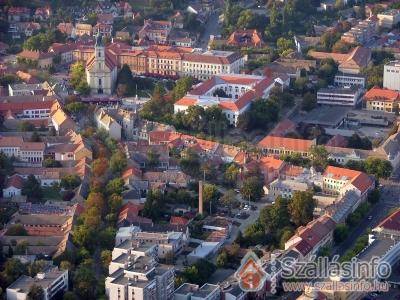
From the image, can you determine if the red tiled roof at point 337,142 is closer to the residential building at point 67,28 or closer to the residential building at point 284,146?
the residential building at point 284,146

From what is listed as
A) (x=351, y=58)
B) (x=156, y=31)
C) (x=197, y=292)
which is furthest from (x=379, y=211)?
(x=156, y=31)

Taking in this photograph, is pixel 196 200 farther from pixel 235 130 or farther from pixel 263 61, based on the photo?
pixel 263 61

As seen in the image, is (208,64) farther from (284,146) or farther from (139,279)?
(139,279)

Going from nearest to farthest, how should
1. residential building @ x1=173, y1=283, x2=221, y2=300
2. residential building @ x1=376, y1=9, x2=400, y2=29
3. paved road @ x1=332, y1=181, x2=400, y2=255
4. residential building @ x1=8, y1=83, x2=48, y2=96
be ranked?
residential building @ x1=173, y1=283, x2=221, y2=300, paved road @ x1=332, y1=181, x2=400, y2=255, residential building @ x1=8, y1=83, x2=48, y2=96, residential building @ x1=376, y1=9, x2=400, y2=29

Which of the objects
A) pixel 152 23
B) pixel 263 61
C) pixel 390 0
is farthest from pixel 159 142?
pixel 390 0

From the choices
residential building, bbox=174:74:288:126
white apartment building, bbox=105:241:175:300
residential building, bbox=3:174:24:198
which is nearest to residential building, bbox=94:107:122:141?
residential building, bbox=174:74:288:126

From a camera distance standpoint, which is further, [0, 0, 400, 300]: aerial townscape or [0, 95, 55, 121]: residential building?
[0, 95, 55, 121]: residential building

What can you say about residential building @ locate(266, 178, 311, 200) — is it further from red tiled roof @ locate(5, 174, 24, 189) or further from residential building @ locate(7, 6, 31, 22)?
residential building @ locate(7, 6, 31, 22)
